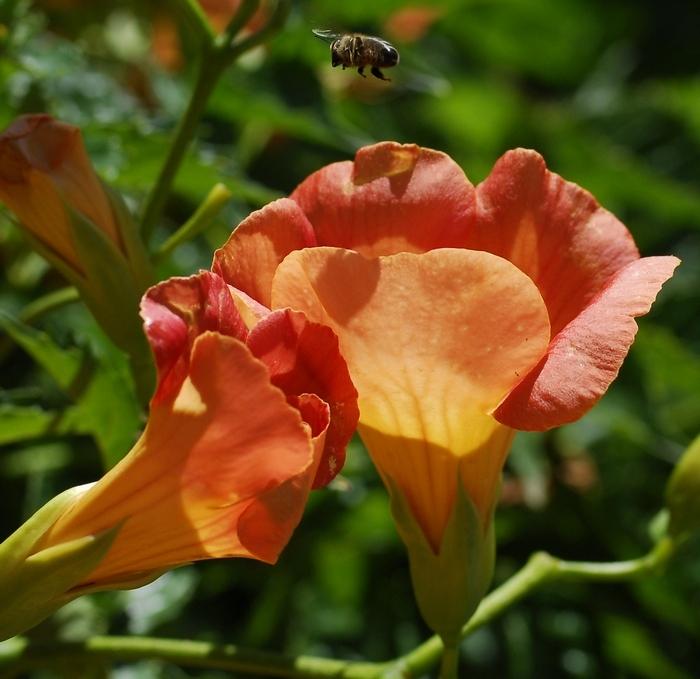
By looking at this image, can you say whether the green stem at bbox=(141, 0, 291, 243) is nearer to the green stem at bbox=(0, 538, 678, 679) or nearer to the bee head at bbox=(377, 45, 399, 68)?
the bee head at bbox=(377, 45, 399, 68)

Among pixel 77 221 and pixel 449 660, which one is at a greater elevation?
pixel 77 221

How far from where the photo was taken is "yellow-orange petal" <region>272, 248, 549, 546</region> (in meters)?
1.28

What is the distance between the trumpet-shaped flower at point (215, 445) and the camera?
47.6 inches

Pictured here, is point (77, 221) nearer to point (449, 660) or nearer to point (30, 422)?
point (30, 422)

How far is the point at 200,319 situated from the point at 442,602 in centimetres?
53

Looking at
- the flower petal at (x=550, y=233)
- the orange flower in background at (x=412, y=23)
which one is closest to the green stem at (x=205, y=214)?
the flower petal at (x=550, y=233)

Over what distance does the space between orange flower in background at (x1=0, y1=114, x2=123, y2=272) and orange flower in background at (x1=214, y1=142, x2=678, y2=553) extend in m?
0.34

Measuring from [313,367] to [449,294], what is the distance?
16 centimetres

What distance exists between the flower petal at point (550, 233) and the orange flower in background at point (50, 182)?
0.52m

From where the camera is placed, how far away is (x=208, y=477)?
4.17 ft

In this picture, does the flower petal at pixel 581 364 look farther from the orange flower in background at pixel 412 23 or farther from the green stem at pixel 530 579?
the orange flower in background at pixel 412 23

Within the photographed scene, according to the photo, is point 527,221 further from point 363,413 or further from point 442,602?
point 442,602

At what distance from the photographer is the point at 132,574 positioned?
4.49 feet

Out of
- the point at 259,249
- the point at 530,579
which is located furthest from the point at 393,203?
the point at 530,579
